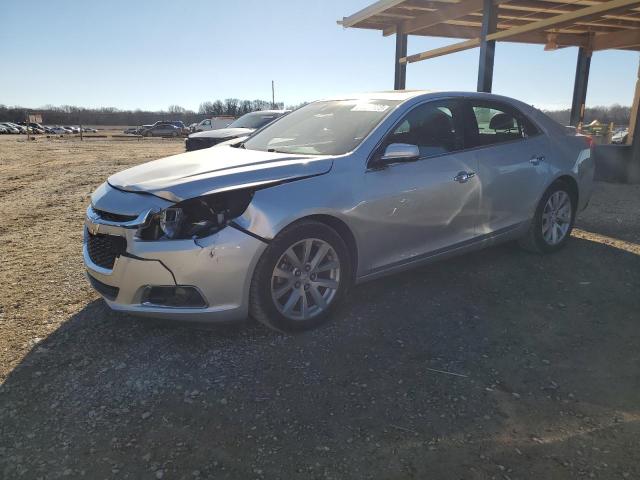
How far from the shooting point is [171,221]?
2930 mm

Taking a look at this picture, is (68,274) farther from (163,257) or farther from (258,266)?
(258,266)

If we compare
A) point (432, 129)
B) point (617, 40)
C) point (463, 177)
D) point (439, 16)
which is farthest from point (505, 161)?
point (617, 40)

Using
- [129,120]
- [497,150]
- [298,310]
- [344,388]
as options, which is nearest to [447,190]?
[497,150]

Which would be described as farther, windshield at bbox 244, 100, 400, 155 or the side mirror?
windshield at bbox 244, 100, 400, 155

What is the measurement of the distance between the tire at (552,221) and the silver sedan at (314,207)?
15cm

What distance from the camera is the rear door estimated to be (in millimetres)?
4234

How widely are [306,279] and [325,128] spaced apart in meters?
1.44

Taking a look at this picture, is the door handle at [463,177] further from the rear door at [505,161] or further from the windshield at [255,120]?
the windshield at [255,120]

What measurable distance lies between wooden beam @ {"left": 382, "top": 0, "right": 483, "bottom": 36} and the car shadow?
7871mm

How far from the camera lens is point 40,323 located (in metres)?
3.47

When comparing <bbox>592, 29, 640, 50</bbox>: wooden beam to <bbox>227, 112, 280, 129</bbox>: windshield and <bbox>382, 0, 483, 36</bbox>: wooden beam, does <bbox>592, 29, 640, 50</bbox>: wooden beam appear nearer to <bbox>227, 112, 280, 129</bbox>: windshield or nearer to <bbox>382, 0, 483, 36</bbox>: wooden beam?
<bbox>382, 0, 483, 36</bbox>: wooden beam

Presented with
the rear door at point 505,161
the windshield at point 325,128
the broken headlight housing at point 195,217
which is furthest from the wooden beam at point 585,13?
the broken headlight housing at point 195,217

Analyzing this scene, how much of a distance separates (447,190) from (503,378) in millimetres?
1616

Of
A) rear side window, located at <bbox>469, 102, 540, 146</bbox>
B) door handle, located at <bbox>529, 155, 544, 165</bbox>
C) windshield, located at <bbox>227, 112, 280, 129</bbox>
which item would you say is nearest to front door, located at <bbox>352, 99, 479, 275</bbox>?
rear side window, located at <bbox>469, 102, 540, 146</bbox>
